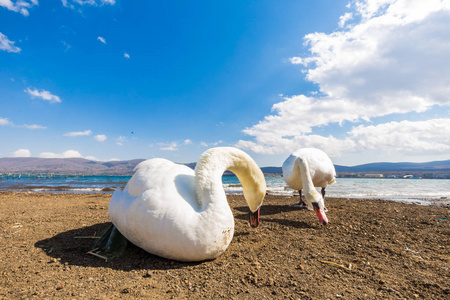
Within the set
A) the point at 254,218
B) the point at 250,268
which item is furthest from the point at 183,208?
the point at 254,218

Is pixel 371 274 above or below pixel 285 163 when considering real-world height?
below

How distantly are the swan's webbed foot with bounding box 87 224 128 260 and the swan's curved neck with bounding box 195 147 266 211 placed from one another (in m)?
1.74

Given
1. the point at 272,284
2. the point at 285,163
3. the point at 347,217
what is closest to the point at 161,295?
the point at 272,284

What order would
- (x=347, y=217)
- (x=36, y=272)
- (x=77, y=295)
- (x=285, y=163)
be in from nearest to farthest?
(x=77, y=295), (x=36, y=272), (x=347, y=217), (x=285, y=163)

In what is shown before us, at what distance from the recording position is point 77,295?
2594 millimetres

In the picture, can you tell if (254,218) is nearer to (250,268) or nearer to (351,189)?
(250,268)

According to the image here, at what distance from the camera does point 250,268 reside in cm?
335

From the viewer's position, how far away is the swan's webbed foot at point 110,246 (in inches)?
149

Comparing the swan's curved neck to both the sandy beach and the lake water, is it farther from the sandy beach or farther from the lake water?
the lake water

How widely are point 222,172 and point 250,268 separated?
1.51 metres

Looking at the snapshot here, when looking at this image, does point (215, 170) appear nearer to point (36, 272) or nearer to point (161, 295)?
point (161, 295)

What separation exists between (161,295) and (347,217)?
255 inches

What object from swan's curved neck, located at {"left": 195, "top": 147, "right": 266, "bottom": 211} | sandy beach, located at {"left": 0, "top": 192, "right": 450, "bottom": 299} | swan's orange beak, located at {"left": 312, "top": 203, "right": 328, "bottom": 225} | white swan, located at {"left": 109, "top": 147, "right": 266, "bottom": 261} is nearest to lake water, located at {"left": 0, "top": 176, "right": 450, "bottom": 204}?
swan's orange beak, located at {"left": 312, "top": 203, "right": 328, "bottom": 225}

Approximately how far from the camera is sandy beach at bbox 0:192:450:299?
274 centimetres
